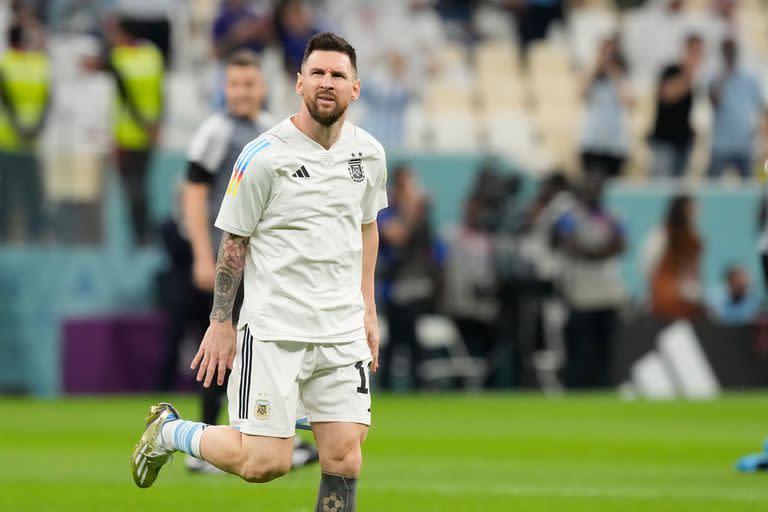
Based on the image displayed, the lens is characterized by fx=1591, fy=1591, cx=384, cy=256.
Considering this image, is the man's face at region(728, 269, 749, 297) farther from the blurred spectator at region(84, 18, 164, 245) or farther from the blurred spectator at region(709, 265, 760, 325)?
the blurred spectator at region(84, 18, 164, 245)

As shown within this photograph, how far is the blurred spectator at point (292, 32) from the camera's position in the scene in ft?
67.8

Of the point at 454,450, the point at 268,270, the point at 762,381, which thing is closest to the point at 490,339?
the point at 762,381

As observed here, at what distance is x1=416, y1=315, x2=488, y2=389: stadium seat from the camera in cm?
1906

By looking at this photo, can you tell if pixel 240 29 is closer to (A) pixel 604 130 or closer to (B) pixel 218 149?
(A) pixel 604 130

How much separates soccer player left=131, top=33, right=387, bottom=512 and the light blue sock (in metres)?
0.29

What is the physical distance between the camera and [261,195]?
657 centimetres

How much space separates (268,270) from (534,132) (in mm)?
16974

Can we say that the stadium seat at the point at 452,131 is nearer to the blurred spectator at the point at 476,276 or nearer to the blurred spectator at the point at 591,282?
the blurred spectator at the point at 476,276

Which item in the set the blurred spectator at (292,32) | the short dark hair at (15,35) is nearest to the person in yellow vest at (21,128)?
the short dark hair at (15,35)

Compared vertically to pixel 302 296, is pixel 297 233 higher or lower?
higher

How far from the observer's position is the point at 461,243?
61.6 ft

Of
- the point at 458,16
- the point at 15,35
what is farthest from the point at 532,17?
the point at 15,35

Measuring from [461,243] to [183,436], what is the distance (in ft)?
38.9

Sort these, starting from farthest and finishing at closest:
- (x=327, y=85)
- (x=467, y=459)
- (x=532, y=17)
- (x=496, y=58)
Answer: (x=532, y=17)
(x=496, y=58)
(x=467, y=459)
(x=327, y=85)
